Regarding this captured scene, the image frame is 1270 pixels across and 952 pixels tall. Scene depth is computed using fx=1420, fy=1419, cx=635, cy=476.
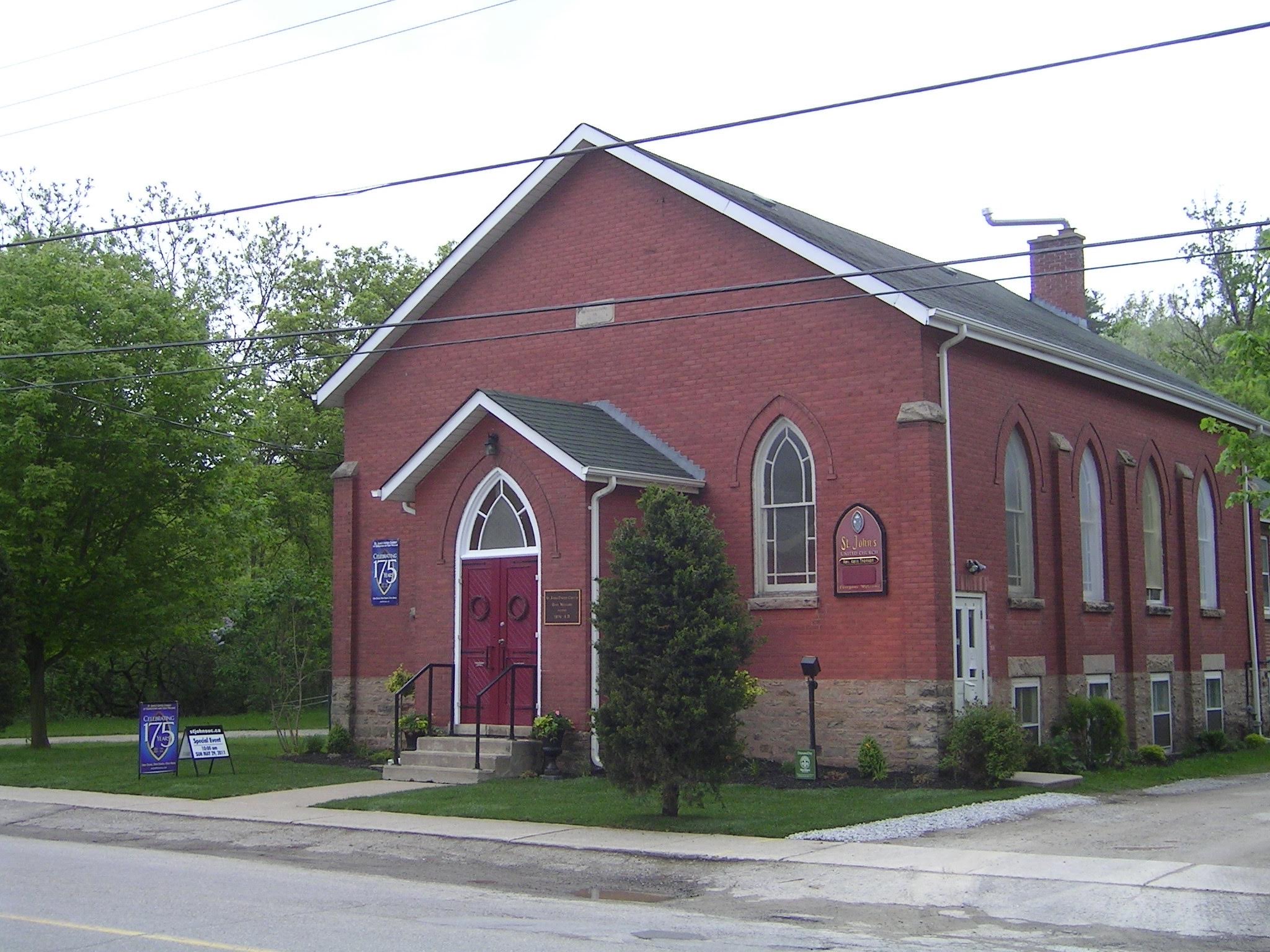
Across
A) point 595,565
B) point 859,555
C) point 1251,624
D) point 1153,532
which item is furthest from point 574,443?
point 1251,624

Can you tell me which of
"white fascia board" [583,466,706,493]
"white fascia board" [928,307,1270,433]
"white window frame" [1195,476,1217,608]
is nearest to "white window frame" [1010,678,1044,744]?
"white fascia board" [928,307,1270,433]

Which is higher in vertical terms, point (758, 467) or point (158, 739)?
point (758, 467)

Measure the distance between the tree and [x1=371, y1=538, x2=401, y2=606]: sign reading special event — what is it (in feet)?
27.6

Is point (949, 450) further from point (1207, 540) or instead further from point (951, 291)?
point (1207, 540)

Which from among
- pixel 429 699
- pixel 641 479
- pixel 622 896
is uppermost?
pixel 641 479

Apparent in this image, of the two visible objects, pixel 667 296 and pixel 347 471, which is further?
pixel 347 471

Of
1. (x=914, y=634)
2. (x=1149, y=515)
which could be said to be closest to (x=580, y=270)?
(x=914, y=634)

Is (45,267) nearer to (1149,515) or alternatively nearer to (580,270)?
(580,270)

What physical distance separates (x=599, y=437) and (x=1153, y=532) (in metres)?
10.9

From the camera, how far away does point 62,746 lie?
2609cm

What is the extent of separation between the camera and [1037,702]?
20.1 metres

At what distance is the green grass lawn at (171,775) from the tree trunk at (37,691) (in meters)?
1.25

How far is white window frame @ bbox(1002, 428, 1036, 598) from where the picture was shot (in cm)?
2038

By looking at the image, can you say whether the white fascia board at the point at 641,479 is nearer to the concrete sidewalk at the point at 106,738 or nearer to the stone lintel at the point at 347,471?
the stone lintel at the point at 347,471
